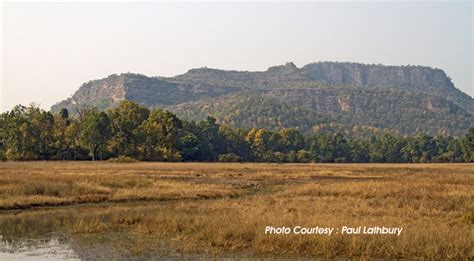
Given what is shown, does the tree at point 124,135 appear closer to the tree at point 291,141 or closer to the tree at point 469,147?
the tree at point 291,141

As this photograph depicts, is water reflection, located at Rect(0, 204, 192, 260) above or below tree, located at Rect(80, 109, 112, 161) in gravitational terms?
below

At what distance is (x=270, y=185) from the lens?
1960 inches

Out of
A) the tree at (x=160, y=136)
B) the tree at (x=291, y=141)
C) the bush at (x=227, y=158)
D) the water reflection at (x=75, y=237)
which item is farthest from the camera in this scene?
the tree at (x=291, y=141)

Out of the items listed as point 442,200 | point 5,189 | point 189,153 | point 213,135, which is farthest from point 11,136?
point 442,200

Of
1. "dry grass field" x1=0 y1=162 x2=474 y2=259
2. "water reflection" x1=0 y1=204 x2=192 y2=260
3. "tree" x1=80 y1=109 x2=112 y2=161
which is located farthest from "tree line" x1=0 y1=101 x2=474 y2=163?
"water reflection" x1=0 y1=204 x2=192 y2=260

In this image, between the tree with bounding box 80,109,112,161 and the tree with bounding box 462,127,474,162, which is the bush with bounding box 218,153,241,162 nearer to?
the tree with bounding box 80,109,112,161

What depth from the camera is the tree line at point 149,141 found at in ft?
329

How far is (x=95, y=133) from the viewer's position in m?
101

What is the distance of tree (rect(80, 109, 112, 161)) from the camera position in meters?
100

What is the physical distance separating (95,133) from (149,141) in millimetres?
12580

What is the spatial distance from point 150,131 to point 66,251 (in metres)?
91.4

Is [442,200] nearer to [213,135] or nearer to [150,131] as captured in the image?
[150,131]

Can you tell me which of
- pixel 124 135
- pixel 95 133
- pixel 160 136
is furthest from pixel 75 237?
pixel 160 136

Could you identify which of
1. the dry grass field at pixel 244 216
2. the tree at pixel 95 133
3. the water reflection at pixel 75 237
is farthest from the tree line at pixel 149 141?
the water reflection at pixel 75 237
